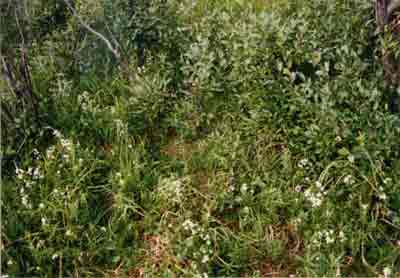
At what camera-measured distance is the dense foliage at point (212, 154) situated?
11.0 feet

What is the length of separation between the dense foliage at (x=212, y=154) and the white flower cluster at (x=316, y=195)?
0.5 inches

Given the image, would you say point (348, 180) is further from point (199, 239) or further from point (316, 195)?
point (199, 239)

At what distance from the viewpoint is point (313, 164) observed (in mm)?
3650

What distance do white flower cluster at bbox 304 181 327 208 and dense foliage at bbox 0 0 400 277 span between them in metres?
0.01

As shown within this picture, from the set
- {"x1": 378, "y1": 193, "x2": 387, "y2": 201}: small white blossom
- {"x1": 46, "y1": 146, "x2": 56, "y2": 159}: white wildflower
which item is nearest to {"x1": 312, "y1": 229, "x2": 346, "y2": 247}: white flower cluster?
{"x1": 378, "y1": 193, "x2": 387, "y2": 201}: small white blossom

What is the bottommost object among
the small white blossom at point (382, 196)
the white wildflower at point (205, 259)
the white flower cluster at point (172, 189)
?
the white wildflower at point (205, 259)

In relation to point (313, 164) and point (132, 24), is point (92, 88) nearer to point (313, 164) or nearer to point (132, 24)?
point (132, 24)

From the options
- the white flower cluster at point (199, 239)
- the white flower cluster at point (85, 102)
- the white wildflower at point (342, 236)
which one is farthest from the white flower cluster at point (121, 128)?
the white wildflower at point (342, 236)

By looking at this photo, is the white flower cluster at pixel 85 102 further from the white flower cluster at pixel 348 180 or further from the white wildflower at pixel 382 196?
the white wildflower at pixel 382 196

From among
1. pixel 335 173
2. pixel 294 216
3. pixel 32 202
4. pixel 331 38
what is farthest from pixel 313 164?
pixel 32 202

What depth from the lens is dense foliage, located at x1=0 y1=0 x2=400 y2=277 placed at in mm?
3352

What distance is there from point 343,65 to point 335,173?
726 millimetres

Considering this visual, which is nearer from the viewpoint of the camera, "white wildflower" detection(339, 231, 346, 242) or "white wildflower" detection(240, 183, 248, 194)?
"white wildflower" detection(339, 231, 346, 242)

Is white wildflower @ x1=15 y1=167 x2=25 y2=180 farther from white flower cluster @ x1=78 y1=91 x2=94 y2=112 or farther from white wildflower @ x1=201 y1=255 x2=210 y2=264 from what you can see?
white wildflower @ x1=201 y1=255 x2=210 y2=264
